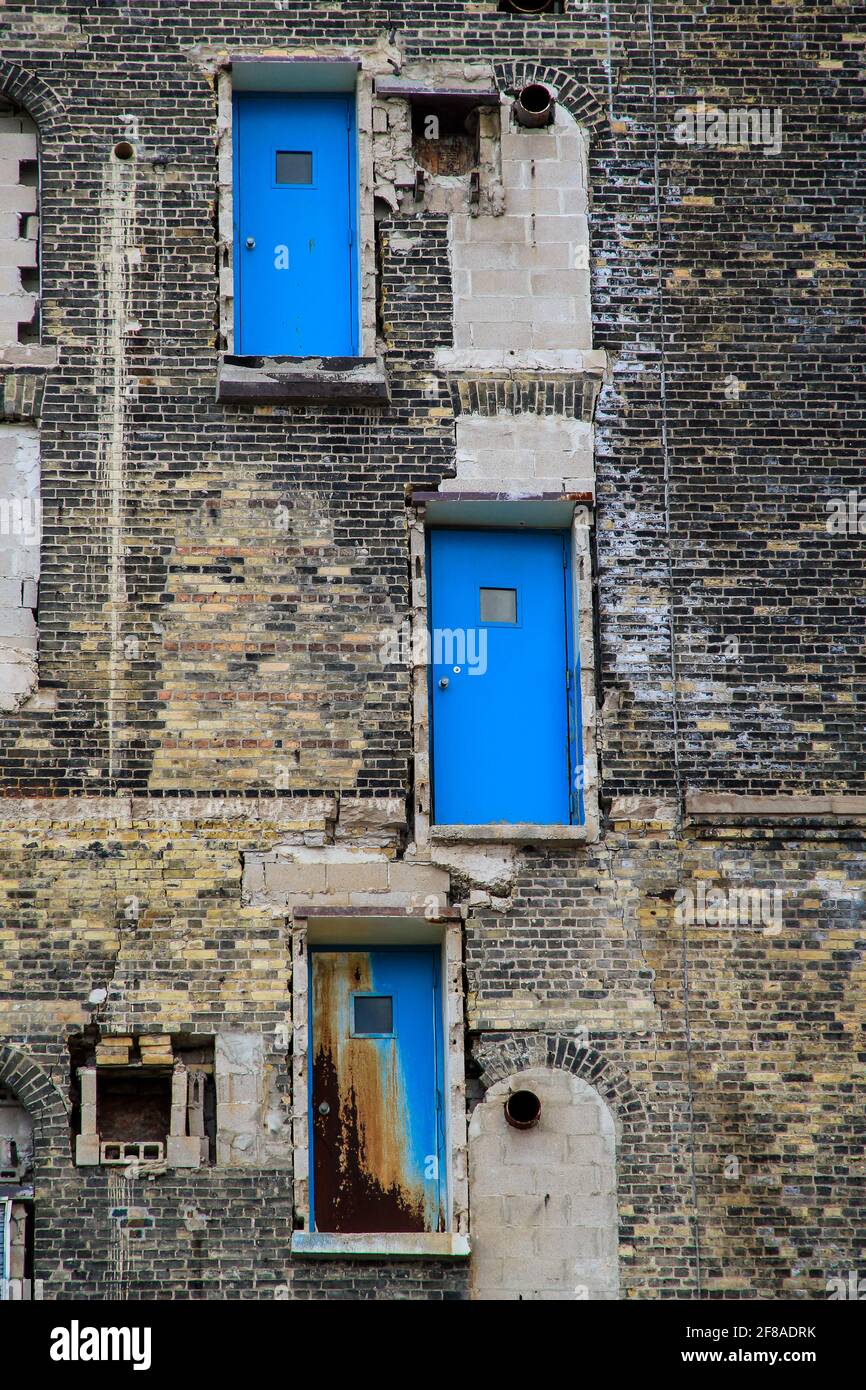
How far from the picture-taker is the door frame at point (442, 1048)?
640 inches

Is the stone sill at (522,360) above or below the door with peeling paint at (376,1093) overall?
above

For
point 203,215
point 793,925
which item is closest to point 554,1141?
point 793,925

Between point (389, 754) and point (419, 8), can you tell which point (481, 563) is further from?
point (419, 8)

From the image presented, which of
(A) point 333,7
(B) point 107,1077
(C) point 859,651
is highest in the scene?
(A) point 333,7

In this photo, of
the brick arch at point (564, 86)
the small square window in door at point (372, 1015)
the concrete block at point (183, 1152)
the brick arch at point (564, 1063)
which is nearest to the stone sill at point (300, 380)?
the brick arch at point (564, 86)

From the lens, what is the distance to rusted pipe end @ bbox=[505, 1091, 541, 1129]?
16.6 meters

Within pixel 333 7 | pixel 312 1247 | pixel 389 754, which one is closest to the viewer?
pixel 312 1247

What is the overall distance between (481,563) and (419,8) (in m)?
4.25

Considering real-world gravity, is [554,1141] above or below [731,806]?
below

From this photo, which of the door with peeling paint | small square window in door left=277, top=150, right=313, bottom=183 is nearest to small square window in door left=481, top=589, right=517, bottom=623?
the door with peeling paint

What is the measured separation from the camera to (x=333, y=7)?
18.6 m

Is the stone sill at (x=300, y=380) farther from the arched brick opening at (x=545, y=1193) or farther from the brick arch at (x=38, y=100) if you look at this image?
the arched brick opening at (x=545, y=1193)

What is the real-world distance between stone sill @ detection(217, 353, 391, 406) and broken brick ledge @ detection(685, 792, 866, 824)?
145 inches

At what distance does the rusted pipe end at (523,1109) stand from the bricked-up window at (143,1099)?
1.99 m
